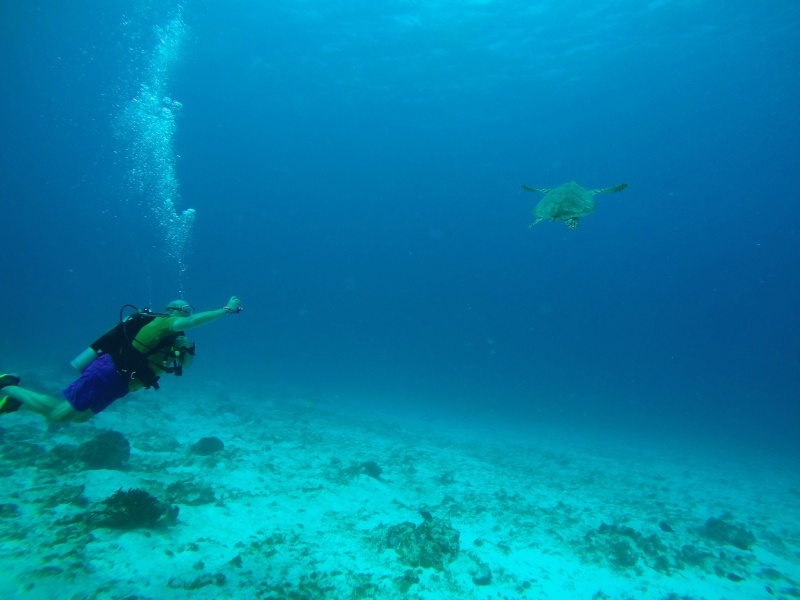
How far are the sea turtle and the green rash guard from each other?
7.05 meters

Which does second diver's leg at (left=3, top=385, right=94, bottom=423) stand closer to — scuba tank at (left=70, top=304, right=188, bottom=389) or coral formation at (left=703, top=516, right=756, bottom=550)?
scuba tank at (left=70, top=304, right=188, bottom=389)

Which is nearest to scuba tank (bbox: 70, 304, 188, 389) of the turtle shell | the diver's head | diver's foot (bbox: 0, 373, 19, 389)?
the diver's head

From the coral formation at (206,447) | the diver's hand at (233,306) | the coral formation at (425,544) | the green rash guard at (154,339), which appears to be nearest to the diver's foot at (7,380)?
the green rash guard at (154,339)

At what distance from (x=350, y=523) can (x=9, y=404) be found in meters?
6.40

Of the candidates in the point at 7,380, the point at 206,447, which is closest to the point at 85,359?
the point at 7,380

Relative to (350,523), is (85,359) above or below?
above

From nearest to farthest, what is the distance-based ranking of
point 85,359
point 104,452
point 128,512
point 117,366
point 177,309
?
point 117,366
point 85,359
point 177,309
point 128,512
point 104,452

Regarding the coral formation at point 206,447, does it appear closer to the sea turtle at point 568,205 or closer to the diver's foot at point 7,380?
the diver's foot at point 7,380

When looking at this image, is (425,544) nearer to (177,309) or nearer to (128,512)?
(128,512)

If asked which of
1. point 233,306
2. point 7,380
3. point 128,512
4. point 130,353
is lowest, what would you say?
point 128,512

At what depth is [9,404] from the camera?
5.17 metres

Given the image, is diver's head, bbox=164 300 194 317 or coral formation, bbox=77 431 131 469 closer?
diver's head, bbox=164 300 194 317

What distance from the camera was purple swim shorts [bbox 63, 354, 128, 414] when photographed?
512cm

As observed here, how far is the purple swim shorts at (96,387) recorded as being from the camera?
5.12 metres
